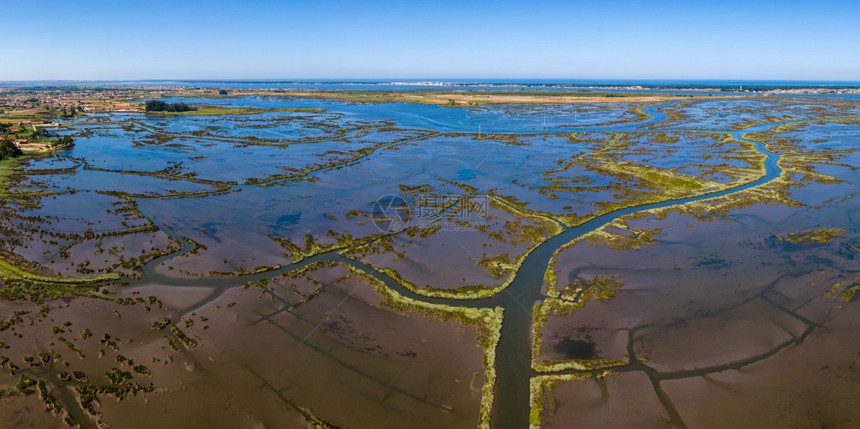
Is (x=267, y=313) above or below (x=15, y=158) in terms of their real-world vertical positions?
below

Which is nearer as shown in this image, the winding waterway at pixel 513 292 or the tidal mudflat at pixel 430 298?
the tidal mudflat at pixel 430 298

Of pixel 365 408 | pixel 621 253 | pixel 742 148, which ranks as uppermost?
pixel 742 148

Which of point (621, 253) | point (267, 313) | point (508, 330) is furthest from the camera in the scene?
point (621, 253)

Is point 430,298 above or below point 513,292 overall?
below

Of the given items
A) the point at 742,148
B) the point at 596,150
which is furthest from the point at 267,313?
the point at 742,148

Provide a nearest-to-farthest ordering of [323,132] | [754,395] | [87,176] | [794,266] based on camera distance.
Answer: [754,395]
[794,266]
[87,176]
[323,132]

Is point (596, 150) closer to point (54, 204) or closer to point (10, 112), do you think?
point (54, 204)

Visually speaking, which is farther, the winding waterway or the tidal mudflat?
the winding waterway

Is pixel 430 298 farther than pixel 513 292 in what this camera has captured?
No
